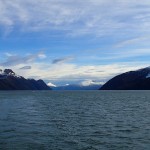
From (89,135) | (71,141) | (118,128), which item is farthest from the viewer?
(118,128)

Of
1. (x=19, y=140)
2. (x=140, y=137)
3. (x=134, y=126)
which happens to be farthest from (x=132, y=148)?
(x=134, y=126)

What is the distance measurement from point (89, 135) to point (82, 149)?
8.35m

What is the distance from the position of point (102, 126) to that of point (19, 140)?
52.5 ft

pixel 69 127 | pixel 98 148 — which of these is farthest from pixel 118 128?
pixel 98 148

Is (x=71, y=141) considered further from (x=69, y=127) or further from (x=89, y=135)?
(x=69, y=127)

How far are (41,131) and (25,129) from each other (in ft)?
9.85

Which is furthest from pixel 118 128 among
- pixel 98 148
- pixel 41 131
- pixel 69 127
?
pixel 98 148

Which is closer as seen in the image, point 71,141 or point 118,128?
point 71,141

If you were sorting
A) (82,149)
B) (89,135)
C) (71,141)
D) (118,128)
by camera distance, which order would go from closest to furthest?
(82,149)
(71,141)
(89,135)
(118,128)

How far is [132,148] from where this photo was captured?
113ft

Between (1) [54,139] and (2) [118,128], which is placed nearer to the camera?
(1) [54,139]

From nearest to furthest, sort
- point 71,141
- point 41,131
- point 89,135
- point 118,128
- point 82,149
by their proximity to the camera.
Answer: point 82,149 < point 71,141 < point 89,135 < point 41,131 < point 118,128

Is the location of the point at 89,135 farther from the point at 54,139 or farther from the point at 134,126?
the point at 134,126

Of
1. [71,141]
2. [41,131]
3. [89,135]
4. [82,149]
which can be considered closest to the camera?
[82,149]
